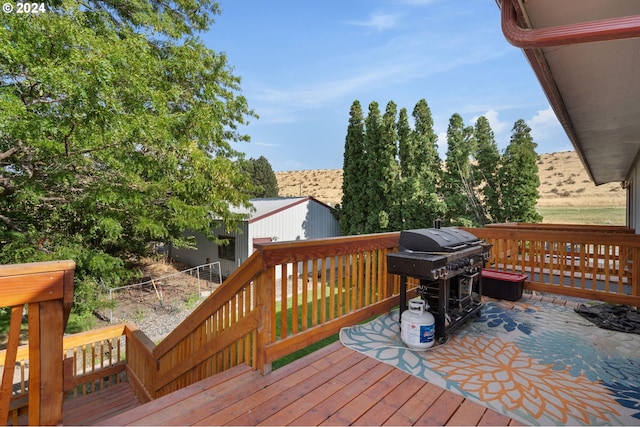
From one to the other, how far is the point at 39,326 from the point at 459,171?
13.1 meters

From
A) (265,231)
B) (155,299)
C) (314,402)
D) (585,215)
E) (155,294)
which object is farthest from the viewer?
(585,215)

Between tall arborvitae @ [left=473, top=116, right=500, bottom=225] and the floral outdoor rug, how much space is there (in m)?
8.79

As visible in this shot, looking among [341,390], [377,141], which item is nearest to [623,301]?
[341,390]

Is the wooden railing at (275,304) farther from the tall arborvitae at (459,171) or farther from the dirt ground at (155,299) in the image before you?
the tall arborvitae at (459,171)

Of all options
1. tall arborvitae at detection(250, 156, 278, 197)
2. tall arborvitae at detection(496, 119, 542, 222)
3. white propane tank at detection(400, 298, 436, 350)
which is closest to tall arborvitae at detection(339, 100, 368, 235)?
tall arborvitae at detection(496, 119, 542, 222)

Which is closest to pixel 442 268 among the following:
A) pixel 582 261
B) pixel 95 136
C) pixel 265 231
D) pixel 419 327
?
pixel 419 327

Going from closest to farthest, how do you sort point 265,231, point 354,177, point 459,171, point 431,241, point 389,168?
point 431,241
point 459,171
point 265,231
point 389,168
point 354,177

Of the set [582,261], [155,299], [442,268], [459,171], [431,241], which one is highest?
[459,171]

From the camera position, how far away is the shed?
1216 centimetres

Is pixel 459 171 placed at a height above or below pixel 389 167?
below

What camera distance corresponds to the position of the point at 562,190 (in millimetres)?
29797

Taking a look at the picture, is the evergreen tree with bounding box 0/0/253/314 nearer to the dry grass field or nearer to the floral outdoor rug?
the floral outdoor rug

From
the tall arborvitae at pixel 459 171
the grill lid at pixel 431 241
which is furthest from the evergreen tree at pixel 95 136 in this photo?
the tall arborvitae at pixel 459 171

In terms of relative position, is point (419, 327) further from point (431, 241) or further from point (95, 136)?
point (95, 136)
